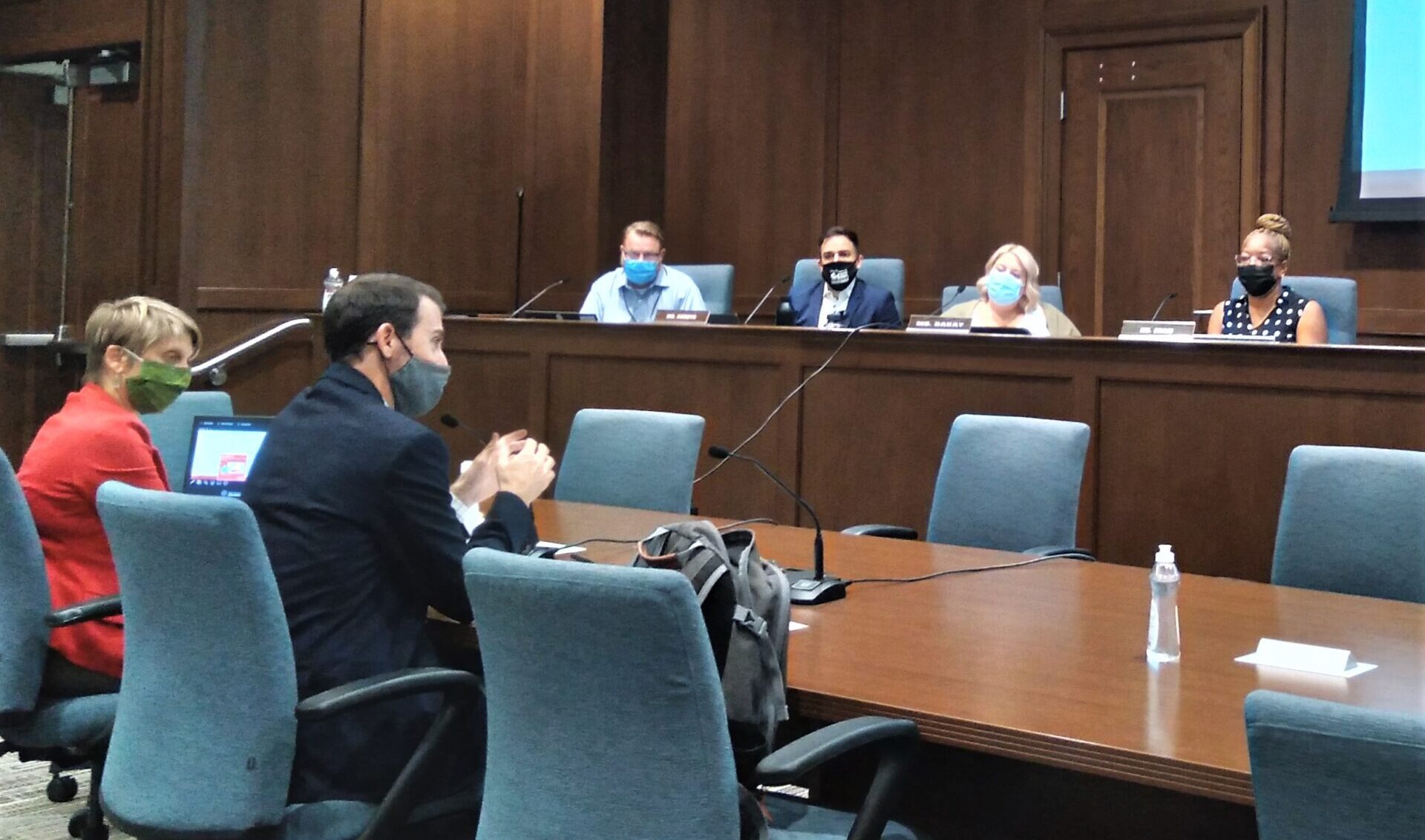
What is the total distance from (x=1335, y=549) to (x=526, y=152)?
555cm

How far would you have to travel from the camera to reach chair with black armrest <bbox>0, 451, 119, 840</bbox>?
2.77 m

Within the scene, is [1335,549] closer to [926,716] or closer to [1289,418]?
[1289,418]

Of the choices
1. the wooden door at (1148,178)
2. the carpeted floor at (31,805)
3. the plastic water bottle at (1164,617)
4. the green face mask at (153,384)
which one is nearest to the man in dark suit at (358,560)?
the green face mask at (153,384)

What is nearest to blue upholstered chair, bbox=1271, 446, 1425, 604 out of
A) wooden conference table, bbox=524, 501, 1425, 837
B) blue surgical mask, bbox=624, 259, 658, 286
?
wooden conference table, bbox=524, 501, 1425, 837

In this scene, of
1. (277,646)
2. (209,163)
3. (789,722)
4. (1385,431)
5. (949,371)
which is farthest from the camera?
(209,163)

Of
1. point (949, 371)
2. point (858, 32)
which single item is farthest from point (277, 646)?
point (858, 32)

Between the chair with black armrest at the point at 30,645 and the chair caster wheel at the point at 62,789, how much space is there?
2.93 feet

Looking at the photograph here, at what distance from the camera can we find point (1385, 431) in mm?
4148

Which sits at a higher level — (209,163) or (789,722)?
(209,163)

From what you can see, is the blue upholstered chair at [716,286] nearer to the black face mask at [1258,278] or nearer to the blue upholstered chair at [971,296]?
the blue upholstered chair at [971,296]

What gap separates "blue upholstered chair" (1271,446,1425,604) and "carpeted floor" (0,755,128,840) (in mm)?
2684

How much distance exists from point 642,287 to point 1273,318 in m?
2.70

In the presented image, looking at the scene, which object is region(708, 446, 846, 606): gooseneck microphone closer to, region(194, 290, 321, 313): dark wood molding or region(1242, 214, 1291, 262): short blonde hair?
region(1242, 214, 1291, 262): short blonde hair

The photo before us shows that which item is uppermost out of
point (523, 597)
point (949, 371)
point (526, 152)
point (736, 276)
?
point (526, 152)
